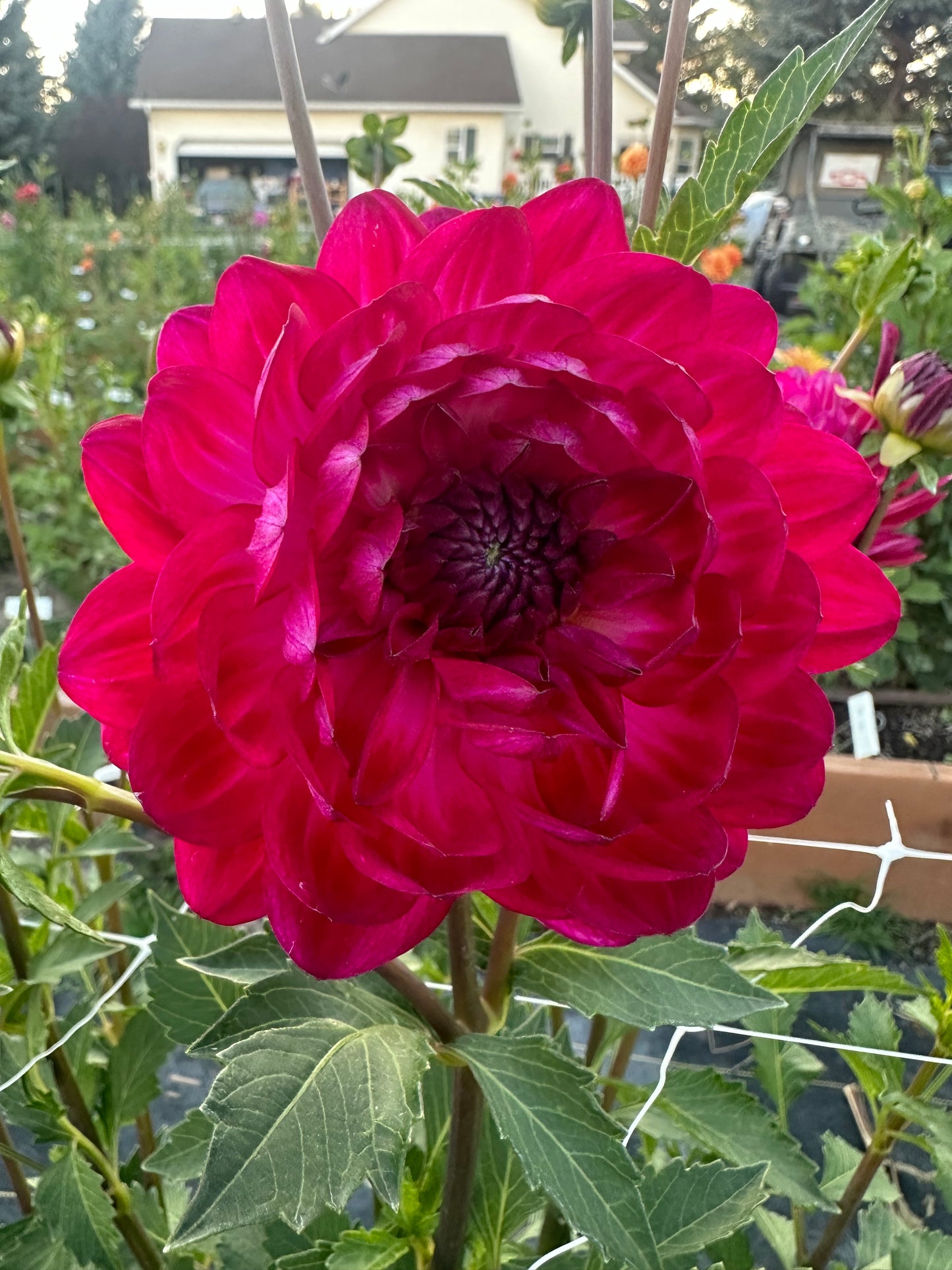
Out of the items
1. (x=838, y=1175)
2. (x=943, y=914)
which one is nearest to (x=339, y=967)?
(x=838, y=1175)

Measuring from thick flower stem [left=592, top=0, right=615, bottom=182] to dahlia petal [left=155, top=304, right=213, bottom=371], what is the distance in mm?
182

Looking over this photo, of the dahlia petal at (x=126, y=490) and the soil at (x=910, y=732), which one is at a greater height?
the dahlia petal at (x=126, y=490)

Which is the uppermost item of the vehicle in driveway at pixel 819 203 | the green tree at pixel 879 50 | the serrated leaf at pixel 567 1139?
the green tree at pixel 879 50

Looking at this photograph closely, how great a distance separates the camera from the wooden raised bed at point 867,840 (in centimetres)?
169

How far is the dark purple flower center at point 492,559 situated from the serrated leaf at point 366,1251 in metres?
0.39

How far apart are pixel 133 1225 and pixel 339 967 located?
515 mm

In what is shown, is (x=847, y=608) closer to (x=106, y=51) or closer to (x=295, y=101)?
(x=295, y=101)

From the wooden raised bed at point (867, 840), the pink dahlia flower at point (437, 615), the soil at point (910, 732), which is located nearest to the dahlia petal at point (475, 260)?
the pink dahlia flower at point (437, 615)

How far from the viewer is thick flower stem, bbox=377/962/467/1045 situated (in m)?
0.40

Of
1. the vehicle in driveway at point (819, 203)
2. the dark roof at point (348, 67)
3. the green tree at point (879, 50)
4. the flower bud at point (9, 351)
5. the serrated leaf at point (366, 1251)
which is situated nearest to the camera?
the serrated leaf at point (366, 1251)

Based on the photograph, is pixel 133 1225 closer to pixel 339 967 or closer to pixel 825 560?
pixel 339 967

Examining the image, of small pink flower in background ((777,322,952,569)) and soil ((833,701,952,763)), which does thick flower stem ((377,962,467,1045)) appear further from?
soil ((833,701,952,763))

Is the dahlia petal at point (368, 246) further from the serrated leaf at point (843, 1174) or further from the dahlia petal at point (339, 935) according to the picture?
the serrated leaf at point (843, 1174)

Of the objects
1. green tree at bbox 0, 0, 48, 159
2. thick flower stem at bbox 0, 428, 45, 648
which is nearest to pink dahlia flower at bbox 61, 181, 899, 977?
thick flower stem at bbox 0, 428, 45, 648
